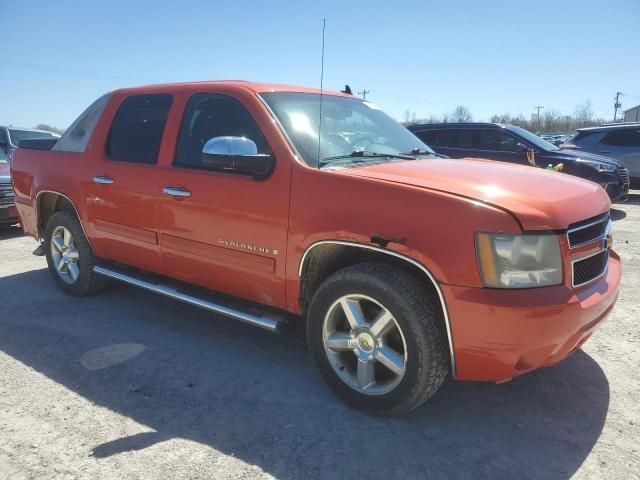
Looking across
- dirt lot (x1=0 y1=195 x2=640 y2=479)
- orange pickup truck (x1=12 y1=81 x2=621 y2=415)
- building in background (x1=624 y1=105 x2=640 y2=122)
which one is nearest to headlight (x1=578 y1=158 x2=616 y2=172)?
dirt lot (x1=0 y1=195 x2=640 y2=479)

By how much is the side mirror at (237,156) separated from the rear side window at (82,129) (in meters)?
1.94

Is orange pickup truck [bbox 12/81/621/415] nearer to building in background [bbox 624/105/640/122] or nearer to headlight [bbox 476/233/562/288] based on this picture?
headlight [bbox 476/233/562/288]

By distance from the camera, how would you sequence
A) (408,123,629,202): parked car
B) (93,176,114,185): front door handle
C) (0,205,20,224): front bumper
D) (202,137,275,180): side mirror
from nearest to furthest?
1. (202,137,275,180): side mirror
2. (93,176,114,185): front door handle
3. (0,205,20,224): front bumper
4. (408,123,629,202): parked car

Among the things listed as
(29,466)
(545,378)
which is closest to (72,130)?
(29,466)

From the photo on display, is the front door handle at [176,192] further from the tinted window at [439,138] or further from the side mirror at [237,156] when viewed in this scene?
the tinted window at [439,138]

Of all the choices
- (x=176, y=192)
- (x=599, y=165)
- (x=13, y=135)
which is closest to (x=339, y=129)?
(x=176, y=192)

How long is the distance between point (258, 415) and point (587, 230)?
2090mm

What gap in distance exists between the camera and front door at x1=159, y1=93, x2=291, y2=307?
3.11 metres

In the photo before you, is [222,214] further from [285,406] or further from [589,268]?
[589,268]

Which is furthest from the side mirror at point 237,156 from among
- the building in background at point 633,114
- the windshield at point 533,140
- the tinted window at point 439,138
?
the building in background at point 633,114

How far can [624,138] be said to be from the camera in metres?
12.1

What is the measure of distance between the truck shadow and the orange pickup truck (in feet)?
0.87

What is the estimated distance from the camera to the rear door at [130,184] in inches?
152

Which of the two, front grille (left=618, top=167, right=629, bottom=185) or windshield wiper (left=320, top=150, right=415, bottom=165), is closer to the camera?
windshield wiper (left=320, top=150, right=415, bottom=165)
